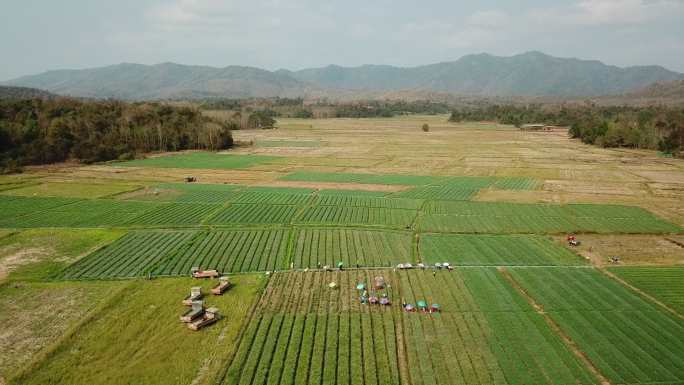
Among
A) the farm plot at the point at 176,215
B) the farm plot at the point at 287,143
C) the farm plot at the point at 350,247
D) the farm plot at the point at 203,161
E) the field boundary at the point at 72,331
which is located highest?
the farm plot at the point at 287,143

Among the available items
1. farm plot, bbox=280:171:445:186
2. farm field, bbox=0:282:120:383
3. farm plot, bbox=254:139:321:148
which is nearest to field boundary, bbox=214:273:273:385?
farm field, bbox=0:282:120:383

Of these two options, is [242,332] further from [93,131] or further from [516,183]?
[93,131]

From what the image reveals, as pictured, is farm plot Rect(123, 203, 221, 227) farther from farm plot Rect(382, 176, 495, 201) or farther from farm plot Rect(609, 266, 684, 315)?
farm plot Rect(609, 266, 684, 315)

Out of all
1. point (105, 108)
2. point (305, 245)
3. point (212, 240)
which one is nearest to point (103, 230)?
point (212, 240)

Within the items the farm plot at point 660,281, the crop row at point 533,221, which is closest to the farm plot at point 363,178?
the crop row at point 533,221

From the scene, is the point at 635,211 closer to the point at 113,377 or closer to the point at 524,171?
the point at 524,171

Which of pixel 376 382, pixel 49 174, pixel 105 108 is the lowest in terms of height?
pixel 376 382

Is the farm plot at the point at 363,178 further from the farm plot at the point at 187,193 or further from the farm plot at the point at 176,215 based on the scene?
the farm plot at the point at 176,215
